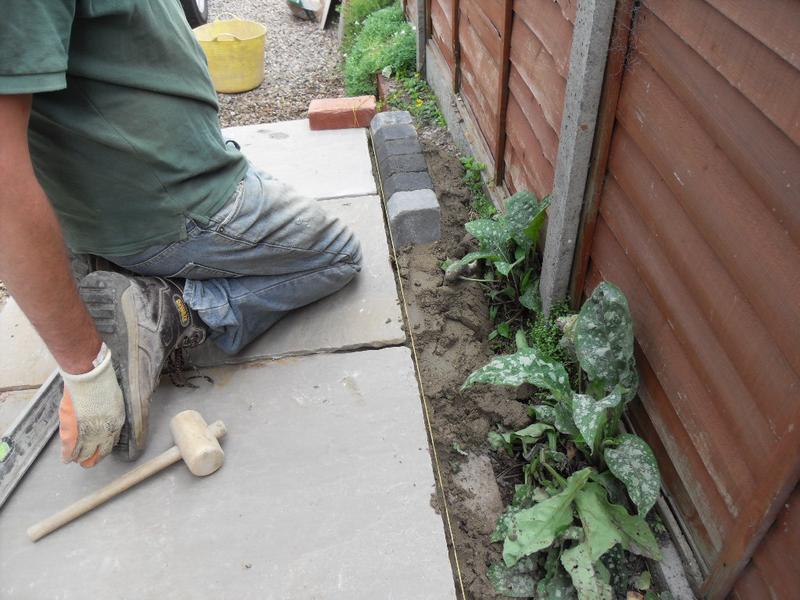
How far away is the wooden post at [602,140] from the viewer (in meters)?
1.86

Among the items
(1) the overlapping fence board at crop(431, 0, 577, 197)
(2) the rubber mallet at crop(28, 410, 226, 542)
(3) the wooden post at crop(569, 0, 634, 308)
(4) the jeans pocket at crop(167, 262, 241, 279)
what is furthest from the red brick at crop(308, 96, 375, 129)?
(2) the rubber mallet at crop(28, 410, 226, 542)

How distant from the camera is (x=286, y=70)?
668cm

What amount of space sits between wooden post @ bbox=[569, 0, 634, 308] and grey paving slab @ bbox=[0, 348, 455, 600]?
770 mm

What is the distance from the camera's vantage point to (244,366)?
101 inches

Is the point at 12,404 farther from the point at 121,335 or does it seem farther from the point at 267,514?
the point at 267,514

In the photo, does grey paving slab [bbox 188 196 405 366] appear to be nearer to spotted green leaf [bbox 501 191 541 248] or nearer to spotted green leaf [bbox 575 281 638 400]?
spotted green leaf [bbox 501 191 541 248]

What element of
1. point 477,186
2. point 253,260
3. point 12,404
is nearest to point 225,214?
point 253,260

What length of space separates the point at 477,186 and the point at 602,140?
5.13ft

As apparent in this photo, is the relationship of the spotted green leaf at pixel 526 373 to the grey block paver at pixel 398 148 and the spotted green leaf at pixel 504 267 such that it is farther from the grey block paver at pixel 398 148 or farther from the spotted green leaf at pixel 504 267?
the grey block paver at pixel 398 148

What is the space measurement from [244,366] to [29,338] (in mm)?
1014

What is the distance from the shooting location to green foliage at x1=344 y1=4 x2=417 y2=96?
17.8 ft

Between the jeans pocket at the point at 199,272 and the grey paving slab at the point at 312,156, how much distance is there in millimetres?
1249

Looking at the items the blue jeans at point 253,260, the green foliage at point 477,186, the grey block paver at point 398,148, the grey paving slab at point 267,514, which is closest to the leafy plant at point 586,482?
the grey paving slab at point 267,514

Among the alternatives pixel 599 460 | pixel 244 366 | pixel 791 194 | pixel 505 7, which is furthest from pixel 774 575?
pixel 505 7
